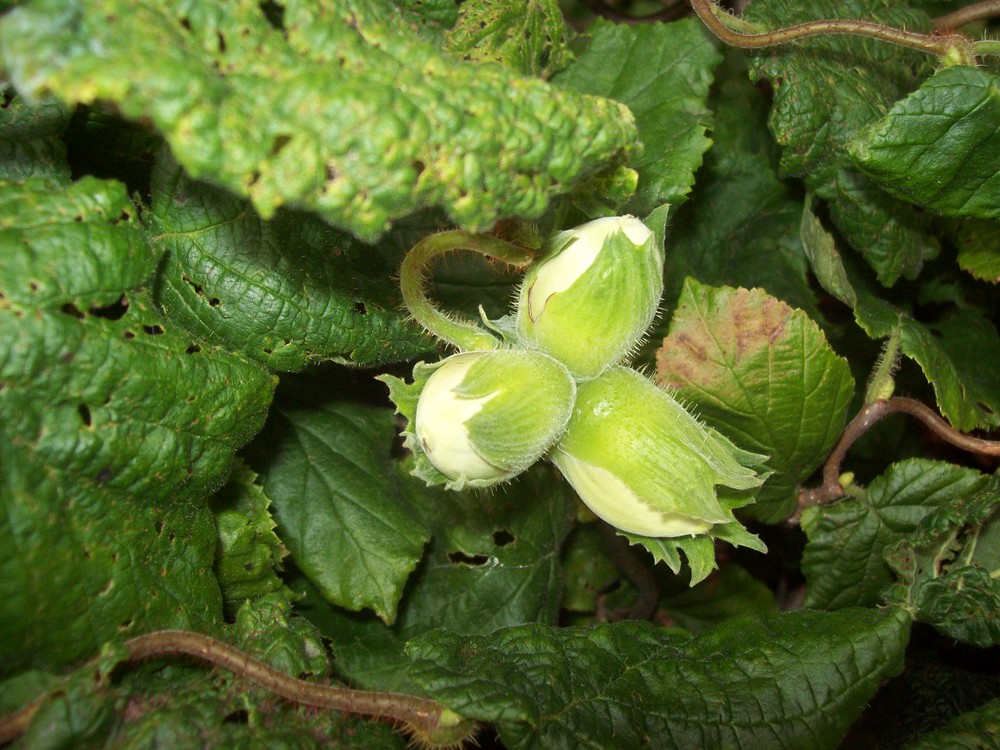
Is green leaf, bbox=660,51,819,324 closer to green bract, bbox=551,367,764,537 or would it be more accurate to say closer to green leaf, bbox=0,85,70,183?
green bract, bbox=551,367,764,537

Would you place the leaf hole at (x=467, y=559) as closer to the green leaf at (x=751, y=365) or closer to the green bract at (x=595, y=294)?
the green leaf at (x=751, y=365)

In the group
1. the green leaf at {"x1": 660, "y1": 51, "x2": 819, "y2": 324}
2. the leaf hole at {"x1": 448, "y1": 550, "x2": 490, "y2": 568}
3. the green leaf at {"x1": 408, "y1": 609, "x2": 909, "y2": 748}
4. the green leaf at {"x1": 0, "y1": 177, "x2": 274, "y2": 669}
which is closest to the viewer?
the green leaf at {"x1": 0, "y1": 177, "x2": 274, "y2": 669}

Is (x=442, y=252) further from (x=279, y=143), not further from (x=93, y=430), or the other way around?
(x=93, y=430)

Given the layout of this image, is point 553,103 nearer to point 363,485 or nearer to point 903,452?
point 363,485

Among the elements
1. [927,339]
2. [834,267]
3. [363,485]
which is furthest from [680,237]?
[363,485]

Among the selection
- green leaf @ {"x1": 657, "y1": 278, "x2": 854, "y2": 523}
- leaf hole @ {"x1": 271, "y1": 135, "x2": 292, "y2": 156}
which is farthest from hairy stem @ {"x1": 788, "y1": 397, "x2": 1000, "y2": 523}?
leaf hole @ {"x1": 271, "y1": 135, "x2": 292, "y2": 156}

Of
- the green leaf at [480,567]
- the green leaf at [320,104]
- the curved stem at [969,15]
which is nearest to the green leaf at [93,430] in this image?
the green leaf at [320,104]
